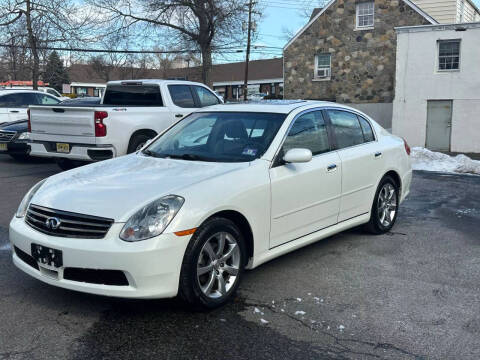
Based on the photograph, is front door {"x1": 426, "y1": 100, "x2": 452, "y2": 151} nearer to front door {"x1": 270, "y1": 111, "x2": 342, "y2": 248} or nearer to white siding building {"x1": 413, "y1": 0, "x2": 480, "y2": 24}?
white siding building {"x1": 413, "y1": 0, "x2": 480, "y2": 24}

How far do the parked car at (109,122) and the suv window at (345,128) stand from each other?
4206 millimetres

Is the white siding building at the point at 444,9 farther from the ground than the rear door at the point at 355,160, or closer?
farther from the ground

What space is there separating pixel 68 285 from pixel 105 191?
0.75 meters

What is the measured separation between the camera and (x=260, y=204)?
14.5 feet

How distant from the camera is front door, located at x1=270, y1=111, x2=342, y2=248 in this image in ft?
15.3

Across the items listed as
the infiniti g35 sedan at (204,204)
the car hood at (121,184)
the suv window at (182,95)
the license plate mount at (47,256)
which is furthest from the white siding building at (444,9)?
the license plate mount at (47,256)

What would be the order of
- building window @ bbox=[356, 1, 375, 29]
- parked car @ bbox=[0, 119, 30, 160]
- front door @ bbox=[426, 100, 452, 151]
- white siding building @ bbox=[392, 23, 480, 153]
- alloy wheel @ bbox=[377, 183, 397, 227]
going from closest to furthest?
alloy wheel @ bbox=[377, 183, 397, 227], parked car @ bbox=[0, 119, 30, 160], white siding building @ bbox=[392, 23, 480, 153], front door @ bbox=[426, 100, 452, 151], building window @ bbox=[356, 1, 375, 29]

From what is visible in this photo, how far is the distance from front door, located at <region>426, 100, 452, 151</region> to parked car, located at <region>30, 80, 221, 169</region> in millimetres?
12252

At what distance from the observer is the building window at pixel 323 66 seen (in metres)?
28.6

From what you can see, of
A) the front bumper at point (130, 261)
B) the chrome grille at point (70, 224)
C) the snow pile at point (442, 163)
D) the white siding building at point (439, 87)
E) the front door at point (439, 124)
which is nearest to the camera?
the front bumper at point (130, 261)

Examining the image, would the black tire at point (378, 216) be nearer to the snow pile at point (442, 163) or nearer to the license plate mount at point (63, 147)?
the license plate mount at point (63, 147)

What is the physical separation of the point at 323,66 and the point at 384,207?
23.4m

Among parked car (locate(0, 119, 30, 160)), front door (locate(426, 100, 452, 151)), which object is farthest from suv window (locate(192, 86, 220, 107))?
front door (locate(426, 100, 452, 151))

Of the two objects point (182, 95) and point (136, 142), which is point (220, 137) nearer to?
point (136, 142)
